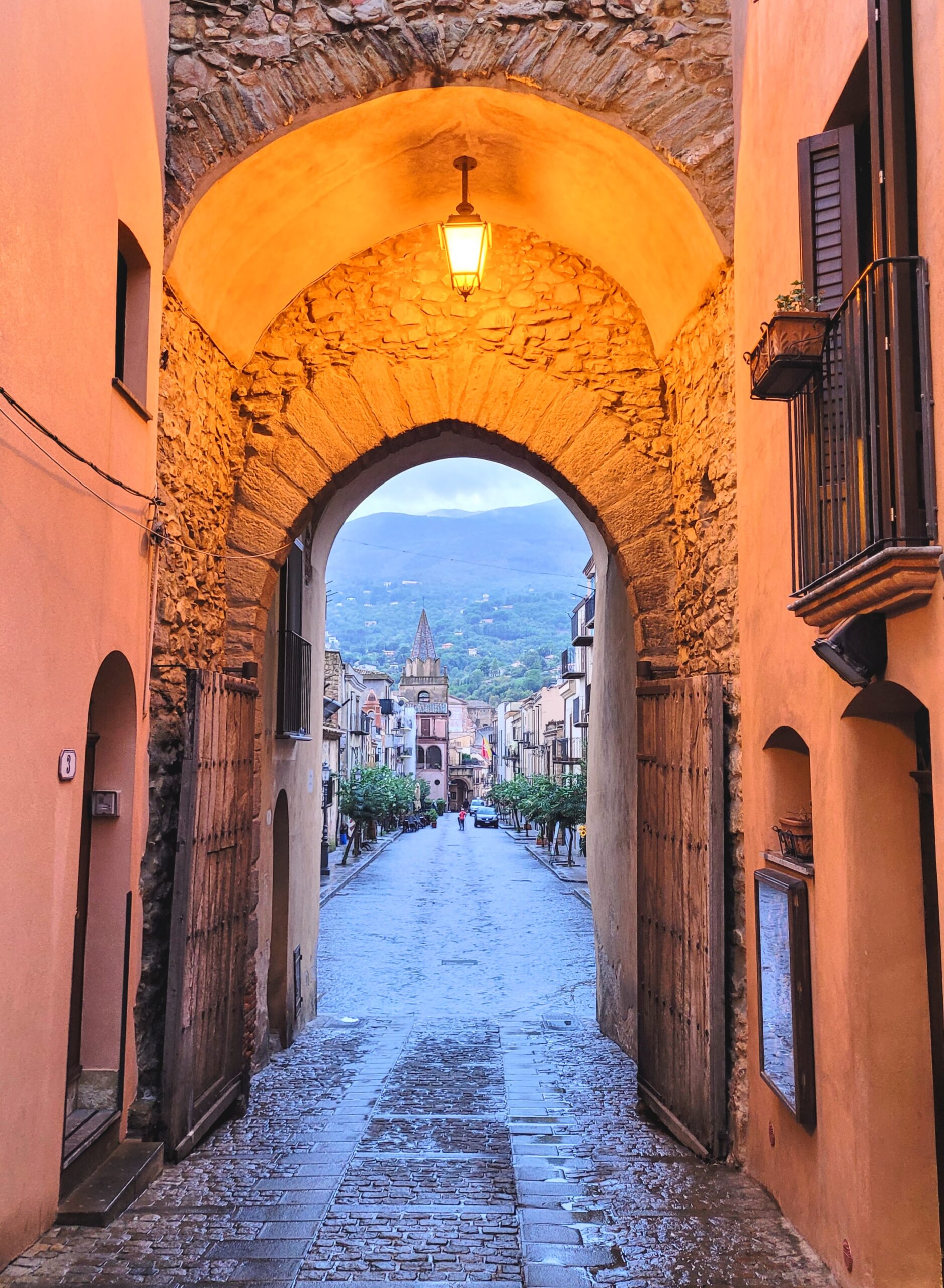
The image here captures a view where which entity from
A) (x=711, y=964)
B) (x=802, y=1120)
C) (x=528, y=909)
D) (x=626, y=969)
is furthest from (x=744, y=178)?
(x=528, y=909)

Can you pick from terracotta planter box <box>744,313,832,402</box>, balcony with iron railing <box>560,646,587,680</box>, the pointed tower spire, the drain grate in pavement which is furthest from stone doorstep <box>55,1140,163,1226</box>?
the pointed tower spire

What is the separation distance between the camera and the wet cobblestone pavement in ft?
12.6

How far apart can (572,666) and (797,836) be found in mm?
35826

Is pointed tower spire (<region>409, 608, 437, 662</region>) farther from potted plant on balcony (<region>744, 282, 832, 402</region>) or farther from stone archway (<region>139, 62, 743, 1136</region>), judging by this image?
potted plant on balcony (<region>744, 282, 832, 402</region>)

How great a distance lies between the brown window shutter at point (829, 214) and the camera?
392 centimetres

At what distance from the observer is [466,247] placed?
609cm

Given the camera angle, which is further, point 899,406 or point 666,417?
point 666,417

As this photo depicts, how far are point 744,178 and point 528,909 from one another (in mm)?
16256

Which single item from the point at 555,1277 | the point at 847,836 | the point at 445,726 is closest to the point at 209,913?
the point at 555,1277

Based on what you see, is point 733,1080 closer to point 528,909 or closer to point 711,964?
point 711,964

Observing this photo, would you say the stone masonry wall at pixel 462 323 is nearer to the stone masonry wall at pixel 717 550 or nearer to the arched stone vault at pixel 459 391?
the arched stone vault at pixel 459 391

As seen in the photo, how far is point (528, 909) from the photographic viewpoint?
65.4 feet

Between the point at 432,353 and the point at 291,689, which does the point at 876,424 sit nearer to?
the point at 432,353

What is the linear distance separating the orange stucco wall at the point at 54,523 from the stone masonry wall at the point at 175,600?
1.13ft
